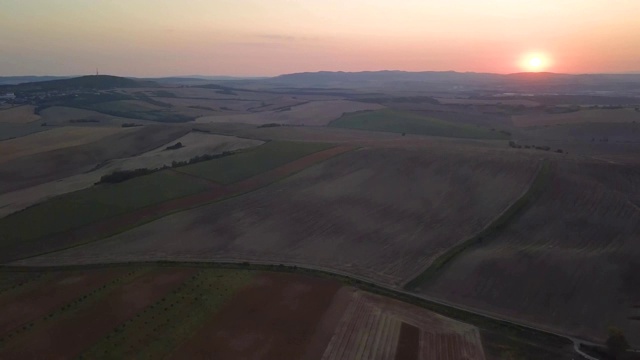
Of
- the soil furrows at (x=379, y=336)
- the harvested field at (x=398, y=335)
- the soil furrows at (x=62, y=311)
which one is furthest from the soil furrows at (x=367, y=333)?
the soil furrows at (x=62, y=311)

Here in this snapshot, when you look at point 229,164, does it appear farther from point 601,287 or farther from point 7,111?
point 7,111

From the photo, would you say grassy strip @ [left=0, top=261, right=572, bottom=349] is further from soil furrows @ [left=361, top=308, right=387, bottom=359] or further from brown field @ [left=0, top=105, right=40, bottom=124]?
brown field @ [left=0, top=105, right=40, bottom=124]

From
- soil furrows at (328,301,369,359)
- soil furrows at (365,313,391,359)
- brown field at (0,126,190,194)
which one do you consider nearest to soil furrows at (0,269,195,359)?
soil furrows at (328,301,369,359)

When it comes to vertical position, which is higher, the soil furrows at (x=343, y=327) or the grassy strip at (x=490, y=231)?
the grassy strip at (x=490, y=231)

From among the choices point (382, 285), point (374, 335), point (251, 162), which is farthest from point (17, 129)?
point (374, 335)

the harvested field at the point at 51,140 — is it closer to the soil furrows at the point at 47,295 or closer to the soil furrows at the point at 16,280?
the soil furrows at the point at 16,280

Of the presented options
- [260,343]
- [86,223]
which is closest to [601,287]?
[260,343]
